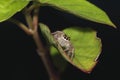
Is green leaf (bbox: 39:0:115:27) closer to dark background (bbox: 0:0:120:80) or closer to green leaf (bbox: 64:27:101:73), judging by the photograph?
green leaf (bbox: 64:27:101:73)

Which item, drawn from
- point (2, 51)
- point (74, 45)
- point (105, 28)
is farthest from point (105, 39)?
point (74, 45)

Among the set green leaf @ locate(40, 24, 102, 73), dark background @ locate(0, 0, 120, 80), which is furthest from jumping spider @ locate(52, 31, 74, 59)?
dark background @ locate(0, 0, 120, 80)

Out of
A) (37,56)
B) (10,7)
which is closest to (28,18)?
(10,7)

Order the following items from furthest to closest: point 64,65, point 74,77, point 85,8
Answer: point 74,77 < point 64,65 < point 85,8

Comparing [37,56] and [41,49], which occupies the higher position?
[41,49]

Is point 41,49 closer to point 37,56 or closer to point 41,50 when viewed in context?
point 41,50

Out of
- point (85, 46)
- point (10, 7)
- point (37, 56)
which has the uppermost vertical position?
point (10, 7)

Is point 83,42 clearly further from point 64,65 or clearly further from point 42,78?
point 42,78
